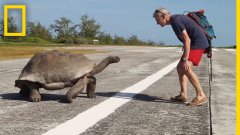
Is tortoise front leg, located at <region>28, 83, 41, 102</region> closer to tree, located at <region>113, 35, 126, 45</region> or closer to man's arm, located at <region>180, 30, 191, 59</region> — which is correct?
man's arm, located at <region>180, 30, 191, 59</region>

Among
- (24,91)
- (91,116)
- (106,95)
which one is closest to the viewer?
(91,116)

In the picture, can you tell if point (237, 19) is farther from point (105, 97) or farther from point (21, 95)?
point (21, 95)

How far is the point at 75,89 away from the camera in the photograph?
702cm

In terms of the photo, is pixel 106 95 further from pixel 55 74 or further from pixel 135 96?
pixel 55 74

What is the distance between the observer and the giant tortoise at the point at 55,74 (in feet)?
22.8

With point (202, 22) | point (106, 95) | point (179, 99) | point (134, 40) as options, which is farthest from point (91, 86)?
point (134, 40)

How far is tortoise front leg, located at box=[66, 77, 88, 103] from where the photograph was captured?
6.91 meters

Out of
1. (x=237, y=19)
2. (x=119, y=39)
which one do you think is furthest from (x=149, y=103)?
(x=119, y=39)

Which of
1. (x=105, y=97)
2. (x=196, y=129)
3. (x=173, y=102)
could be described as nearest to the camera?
(x=196, y=129)

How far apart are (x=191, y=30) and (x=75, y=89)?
83.5 inches

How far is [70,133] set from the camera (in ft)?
15.4

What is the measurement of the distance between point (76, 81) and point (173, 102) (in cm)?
167

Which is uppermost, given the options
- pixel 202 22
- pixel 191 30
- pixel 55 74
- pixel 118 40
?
pixel 202 22

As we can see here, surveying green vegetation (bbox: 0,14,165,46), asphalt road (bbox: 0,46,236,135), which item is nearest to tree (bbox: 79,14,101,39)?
green vegetation (bbox: 0,14,165,46)
